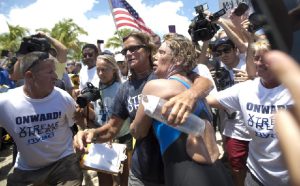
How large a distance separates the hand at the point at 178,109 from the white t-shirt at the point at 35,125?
1.74 m

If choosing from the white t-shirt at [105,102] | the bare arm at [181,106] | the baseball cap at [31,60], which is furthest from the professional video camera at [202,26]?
the bare arm at [181,106]

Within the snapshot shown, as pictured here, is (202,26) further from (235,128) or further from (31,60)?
(31,60)

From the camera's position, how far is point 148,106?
1874mm

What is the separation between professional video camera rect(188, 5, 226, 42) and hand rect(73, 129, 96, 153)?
208 cm

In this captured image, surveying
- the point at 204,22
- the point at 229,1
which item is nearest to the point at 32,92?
the point at 204,22

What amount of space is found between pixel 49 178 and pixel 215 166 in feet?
5.99

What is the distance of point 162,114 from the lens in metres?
1.77

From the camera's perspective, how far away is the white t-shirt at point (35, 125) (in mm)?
3115

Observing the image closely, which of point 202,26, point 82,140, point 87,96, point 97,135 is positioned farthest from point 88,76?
point 82,140

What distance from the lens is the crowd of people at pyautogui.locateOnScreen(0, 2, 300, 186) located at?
198 centimetres

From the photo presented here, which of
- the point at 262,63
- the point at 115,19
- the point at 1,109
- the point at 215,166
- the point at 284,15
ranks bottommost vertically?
the point at 215,166

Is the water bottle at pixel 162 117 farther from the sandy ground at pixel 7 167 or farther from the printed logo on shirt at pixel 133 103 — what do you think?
the sandy ground at pixel 7 167

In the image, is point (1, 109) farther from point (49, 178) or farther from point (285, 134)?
point (285, 134)

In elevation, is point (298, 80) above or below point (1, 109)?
above
